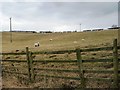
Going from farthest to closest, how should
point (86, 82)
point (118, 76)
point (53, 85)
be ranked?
point (53, 85) < point (86, 82) < point (118, 76)

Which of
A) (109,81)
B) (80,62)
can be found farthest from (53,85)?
(109,81)

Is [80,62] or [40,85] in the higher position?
[80,62]

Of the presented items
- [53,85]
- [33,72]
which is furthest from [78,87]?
[33,72]

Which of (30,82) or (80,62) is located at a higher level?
(80,62)

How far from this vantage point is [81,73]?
557 inches

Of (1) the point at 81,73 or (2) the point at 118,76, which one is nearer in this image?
(2) the point at 118,76

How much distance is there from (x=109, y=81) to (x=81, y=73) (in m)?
1.67

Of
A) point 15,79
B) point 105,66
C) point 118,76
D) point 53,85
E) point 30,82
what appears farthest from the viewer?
point 15,79

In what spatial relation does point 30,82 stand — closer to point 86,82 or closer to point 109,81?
point 86,82

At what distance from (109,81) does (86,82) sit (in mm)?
1444

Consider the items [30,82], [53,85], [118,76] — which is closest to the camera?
[118,76]

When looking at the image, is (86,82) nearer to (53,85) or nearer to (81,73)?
(81,73)

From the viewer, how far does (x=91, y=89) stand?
43.2 feet

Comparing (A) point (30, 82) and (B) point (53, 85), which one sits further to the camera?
(A) point (30, 82)
